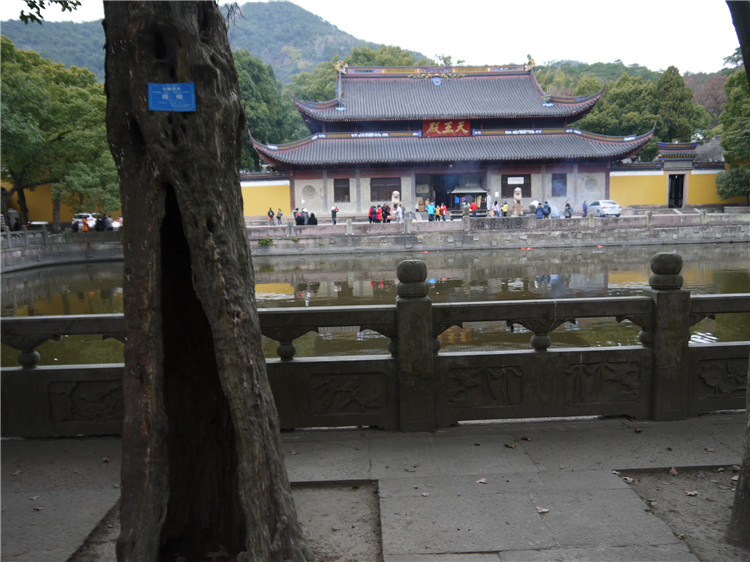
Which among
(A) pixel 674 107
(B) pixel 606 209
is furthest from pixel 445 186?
(A) pixel 674 107

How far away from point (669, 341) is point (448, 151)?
32.1 metres

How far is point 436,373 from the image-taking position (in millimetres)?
4094

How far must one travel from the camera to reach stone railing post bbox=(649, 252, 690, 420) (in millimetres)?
4133

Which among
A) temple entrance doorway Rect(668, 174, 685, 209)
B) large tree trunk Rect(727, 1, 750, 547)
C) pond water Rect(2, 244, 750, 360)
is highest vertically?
temple entrance doorway Rect(668, 174, 685, 209)

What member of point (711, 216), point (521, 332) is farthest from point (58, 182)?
point (711, 216)

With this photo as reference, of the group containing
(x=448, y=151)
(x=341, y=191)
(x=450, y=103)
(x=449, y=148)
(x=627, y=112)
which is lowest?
(x=341, y=191)

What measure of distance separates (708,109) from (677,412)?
62.0m

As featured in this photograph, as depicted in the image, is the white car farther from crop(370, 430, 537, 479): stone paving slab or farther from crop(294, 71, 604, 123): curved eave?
crop(370, 430, 537, 479): stone paving slab

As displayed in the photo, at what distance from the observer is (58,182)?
26344mm

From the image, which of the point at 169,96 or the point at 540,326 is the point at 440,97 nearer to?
the point at 540,326

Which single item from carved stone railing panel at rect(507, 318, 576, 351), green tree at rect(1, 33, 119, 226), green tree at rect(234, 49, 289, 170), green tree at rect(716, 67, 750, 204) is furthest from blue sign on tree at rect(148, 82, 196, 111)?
green tree at rect(234, 49, 289, 170)

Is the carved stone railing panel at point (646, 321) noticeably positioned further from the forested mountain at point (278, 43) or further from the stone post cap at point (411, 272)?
the forested mountain at point (278, 43)

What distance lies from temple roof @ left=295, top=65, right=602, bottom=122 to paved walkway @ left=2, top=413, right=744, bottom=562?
33060 mm

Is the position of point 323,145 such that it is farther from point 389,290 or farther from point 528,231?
point 389,290
